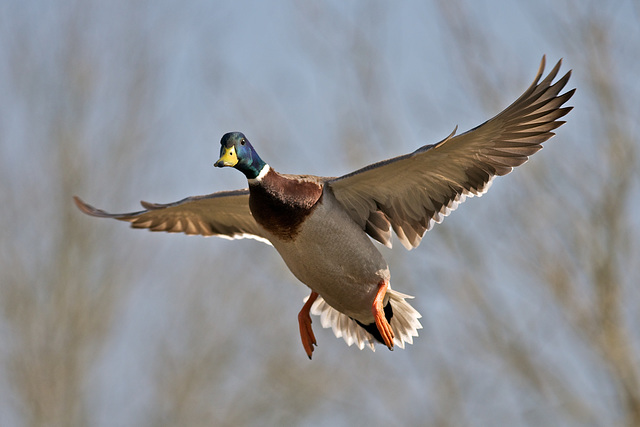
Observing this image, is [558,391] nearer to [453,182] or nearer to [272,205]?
[453,182]

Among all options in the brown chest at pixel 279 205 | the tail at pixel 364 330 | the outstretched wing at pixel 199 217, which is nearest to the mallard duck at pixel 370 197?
the brown chest at pixel 279 205

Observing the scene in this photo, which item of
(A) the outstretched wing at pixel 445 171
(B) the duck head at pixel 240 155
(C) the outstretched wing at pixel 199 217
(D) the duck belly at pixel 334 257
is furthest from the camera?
(C) the outstretched wing at pixel 199 217

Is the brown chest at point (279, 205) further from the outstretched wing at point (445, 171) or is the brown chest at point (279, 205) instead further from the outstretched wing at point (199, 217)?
the outstretched wing at point (199, 217)

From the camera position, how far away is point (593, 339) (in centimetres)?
1090

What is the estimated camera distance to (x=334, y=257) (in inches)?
177

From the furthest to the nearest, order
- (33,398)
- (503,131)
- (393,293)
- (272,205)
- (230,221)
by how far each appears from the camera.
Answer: (33,398)
(230,221)
(393,293)
(503,131)
(272,205)

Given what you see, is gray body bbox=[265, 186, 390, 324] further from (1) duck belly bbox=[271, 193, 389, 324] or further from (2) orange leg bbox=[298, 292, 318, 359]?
(2) orange leg bbox=[298, 292, 318, 359]

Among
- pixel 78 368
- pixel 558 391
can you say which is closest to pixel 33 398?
pixel 78 368

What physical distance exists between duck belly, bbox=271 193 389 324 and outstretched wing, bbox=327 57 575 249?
0.25 metres

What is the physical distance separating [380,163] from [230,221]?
5.45ft

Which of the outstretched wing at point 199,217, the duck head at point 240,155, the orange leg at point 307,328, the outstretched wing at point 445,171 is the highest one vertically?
the outstretched wing at point 199,217

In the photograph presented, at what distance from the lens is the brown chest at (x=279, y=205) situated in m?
4.36

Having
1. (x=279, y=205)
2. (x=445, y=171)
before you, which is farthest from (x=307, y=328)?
(x=445, y=171)

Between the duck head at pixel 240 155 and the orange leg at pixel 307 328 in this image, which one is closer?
the duck head at pixel 240 155
